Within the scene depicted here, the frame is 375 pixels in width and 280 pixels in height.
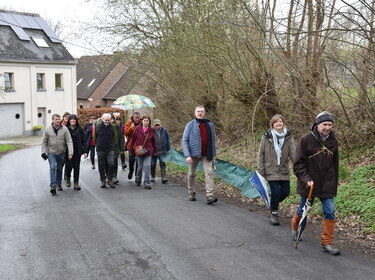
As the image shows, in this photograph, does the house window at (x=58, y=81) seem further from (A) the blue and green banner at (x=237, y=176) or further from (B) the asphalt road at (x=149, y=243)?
(B) the asphalt road at (x=149, y=243)

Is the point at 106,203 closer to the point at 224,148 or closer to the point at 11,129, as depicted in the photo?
the point at 224,148

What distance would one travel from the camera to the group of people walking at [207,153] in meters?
6.66

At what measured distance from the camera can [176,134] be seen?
21.0 metres

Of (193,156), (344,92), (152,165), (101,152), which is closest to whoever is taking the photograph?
(193,156)

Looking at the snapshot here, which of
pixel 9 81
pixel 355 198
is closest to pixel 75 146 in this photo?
pixel 355 198

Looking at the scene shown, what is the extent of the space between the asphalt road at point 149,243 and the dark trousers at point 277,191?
Result: 38cm

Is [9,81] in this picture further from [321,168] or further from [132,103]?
[321,168]

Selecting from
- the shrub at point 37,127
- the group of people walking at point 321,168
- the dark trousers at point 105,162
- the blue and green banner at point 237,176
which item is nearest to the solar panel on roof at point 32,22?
the shrub at point 37,127

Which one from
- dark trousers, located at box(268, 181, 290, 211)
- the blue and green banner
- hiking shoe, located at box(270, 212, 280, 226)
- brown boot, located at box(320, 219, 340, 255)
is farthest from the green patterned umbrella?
brown boot, located at box(320, 219, 340, 255)

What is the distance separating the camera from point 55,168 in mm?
11523

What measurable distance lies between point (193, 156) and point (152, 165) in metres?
3.64

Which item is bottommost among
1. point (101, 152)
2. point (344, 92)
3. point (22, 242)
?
point (22, 242)

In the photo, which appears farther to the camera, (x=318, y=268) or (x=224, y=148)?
(x=224, y=148)

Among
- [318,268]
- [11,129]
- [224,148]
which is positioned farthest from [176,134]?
[11,129]
